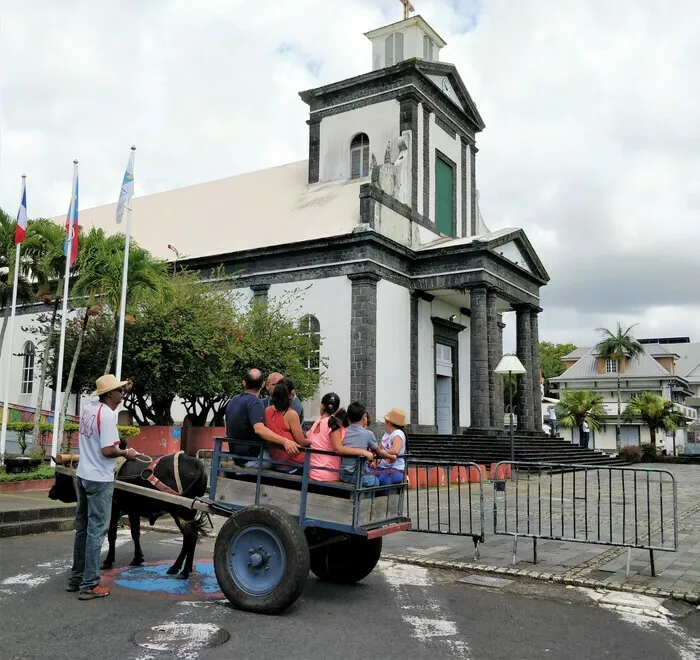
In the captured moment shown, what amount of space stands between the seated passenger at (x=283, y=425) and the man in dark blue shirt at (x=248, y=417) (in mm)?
89

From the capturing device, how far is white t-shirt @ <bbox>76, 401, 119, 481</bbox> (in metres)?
6.22

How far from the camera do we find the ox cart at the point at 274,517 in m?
5.77

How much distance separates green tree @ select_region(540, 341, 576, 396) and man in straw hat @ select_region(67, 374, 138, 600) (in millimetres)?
68158

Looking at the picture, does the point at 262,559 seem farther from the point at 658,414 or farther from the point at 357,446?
the point at 658,414

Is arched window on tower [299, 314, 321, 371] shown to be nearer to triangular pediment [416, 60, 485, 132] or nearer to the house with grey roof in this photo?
triangular pediment [416, 60, 485, 132]

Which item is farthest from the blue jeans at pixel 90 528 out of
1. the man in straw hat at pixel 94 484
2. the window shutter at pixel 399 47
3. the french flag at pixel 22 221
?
the window shutter at pixel 399 47

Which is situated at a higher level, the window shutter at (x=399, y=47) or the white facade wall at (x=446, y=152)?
the window shutter at (x=399, y=47)

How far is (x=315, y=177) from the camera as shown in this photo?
93.6ft

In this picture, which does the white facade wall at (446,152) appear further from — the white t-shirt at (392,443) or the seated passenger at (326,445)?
the seated passenger at (326,445)

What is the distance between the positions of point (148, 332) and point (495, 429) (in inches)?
456

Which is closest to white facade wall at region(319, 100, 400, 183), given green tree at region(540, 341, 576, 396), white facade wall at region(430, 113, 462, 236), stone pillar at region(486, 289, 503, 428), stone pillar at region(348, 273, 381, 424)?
white facade wall at region(430, 113, 462, 236)

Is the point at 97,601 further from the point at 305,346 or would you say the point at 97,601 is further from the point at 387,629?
the point at 305,346

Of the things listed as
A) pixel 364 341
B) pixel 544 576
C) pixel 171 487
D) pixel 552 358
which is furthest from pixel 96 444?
pixel 552 358

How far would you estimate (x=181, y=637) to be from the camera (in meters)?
5.11
